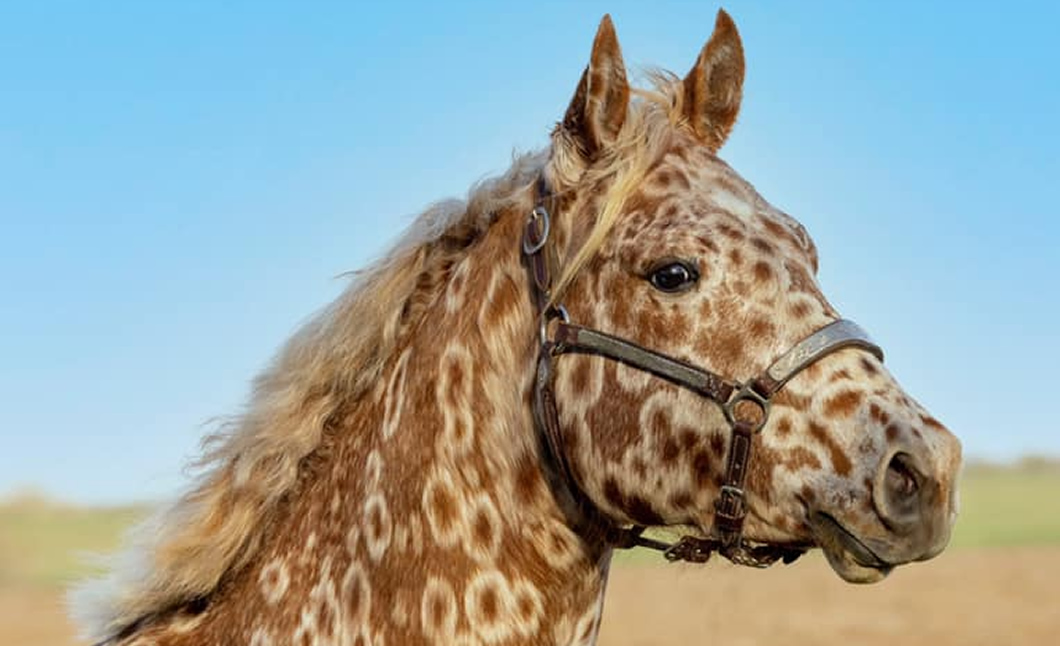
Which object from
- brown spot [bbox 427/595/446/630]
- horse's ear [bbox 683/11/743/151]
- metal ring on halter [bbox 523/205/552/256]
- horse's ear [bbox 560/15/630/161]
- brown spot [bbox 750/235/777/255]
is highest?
horse's ear [bbox 683/11/743/151]

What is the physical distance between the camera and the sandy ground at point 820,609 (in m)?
18.6

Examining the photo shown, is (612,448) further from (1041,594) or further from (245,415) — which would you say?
(1041,594)

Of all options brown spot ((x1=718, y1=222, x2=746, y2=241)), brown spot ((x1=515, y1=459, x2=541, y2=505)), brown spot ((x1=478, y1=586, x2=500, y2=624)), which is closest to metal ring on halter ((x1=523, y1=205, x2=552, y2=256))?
brown spot ((x1=718, y1=222, x2=746, y2=241))

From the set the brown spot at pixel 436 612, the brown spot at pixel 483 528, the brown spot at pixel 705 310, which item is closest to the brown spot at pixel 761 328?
the brown spot at pixel 705 310

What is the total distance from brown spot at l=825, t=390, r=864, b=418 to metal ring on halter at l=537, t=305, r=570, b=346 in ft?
2.43

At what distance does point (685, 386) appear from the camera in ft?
10.3

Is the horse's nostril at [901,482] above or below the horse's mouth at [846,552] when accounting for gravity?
above

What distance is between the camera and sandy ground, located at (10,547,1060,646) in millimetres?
18594

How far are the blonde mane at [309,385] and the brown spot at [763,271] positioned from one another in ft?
1.44

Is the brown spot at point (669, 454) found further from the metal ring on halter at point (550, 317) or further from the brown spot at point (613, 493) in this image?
the metal ring on halter at point (550, 317)

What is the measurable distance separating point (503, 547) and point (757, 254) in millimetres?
1035

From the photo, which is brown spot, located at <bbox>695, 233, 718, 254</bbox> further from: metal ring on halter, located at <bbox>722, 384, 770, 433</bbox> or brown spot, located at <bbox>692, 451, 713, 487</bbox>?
brown spot, located at <bbox>692, 451, 713, 487</bbox>

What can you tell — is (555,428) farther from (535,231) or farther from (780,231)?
(780,231)

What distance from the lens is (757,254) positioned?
3203 mm
